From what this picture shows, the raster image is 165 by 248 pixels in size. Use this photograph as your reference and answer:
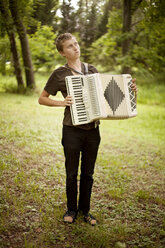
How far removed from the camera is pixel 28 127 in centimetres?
587

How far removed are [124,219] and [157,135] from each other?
15.3ft

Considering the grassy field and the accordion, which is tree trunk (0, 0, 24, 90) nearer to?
the grassy field

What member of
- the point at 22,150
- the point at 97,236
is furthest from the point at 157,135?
the point at 97,236

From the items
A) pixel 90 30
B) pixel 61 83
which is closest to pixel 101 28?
pixel 90 30

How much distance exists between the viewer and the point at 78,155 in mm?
2461

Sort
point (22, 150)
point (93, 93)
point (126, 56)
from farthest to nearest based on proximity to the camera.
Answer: point (126, 56) < point (22, 150) < point (93, 93)

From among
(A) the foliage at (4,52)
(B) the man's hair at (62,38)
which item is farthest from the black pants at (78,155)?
(A) the foliage at (4,52)

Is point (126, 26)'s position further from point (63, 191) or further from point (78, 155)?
point (78, 155)

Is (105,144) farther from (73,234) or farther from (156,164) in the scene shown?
(73,234)

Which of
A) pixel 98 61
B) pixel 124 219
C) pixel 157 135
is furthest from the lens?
pixel 98 61

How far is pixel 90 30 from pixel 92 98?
5.14 meters

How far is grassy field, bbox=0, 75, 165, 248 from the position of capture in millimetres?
2434

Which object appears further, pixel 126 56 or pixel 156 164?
pixel 126 56

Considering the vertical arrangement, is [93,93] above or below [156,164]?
above
